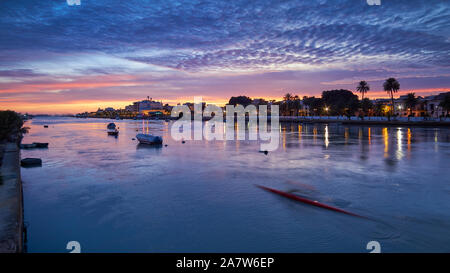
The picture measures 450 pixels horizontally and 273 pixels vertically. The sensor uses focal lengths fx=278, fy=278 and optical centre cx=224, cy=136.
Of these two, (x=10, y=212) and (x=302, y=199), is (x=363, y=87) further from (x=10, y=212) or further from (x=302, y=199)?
(x=10, y=212)

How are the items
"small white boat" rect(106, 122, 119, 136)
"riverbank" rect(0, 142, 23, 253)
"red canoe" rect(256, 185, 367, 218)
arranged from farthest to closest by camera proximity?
1. "small white boat" rect(106, 122, 119, 136)
2. "red canoe" rect(256, 185, 367, 218)
3. "riverbank" rect(0, 142, 23, 253)

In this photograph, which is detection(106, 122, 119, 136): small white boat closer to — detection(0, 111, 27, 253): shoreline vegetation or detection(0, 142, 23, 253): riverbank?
detection(0, 111, 27, 253): shoreline vegetation

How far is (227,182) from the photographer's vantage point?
18938mm

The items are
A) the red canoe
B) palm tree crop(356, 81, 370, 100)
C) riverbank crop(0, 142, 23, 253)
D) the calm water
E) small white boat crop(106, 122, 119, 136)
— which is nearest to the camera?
riverbank crop(0, 142, 23, 253)

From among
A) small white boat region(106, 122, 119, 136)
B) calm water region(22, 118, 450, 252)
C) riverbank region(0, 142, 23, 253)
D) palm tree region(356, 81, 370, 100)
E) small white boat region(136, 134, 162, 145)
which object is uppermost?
palm tree region(356, 81, 370, 100)

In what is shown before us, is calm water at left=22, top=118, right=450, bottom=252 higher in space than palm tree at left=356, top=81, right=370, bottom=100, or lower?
lower

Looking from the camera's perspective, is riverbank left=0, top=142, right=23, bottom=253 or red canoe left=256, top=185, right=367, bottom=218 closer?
riverbank left=0, top=142, right=23, bottom=253

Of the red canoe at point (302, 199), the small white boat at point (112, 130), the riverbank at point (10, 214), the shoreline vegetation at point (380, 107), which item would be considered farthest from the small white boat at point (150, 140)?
the shoreline vegetation at point (380, 107)

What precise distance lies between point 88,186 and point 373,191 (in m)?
17.4

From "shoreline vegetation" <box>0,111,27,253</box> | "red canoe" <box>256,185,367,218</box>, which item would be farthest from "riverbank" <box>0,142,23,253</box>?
"red canoe" <box>256,185,367,218</box>

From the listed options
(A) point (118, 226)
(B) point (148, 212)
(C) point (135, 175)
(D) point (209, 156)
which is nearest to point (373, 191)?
(B) point (148, 212)

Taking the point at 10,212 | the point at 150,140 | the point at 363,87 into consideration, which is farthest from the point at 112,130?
the point at 363,87

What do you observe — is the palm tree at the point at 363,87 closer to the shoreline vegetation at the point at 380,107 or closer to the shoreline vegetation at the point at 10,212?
the shoreline vegetation at the point at 380,107
